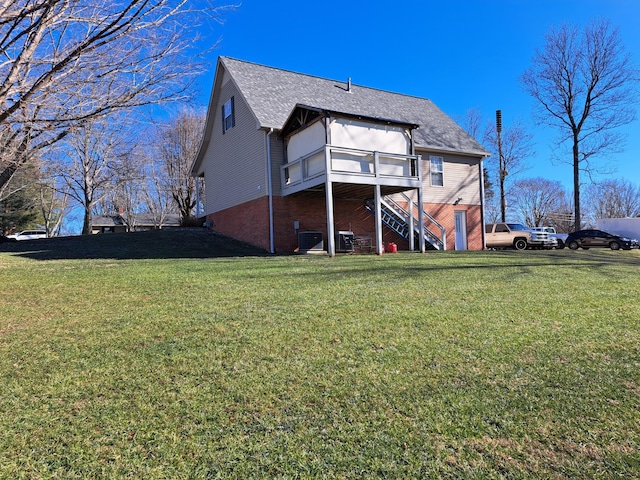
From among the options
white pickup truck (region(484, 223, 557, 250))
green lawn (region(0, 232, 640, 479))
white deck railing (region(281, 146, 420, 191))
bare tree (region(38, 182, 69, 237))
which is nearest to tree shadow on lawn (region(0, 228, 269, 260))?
white deck railing (region(281, 146, 420, 191))

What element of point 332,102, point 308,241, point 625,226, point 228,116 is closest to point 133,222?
point 228,116

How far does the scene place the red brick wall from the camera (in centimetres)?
1522

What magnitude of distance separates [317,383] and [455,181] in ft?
59.8

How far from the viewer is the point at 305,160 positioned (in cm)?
1413

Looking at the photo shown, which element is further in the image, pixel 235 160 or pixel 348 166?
pixel 235 160

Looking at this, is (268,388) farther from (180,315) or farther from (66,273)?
(66,273)

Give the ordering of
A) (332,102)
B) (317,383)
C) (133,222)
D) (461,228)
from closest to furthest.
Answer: (317,383) → (332,102) → (461,228) → (133,222)

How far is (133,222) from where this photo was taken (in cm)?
4100

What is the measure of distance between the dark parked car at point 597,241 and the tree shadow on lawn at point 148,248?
62.1ft

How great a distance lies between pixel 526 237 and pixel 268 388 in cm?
2124

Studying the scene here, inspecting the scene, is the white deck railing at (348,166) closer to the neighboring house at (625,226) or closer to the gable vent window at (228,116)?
the gable vent window at (228,116)

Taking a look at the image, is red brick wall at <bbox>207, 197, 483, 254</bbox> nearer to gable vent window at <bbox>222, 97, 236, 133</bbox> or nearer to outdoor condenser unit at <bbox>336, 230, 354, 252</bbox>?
outdoor condenser unit at <bbox>336, 230, 354, 252</bbox>

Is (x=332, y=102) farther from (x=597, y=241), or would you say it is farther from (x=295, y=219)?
(x=597, y=241)

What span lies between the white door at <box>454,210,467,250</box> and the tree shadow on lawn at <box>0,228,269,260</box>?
10342mm
